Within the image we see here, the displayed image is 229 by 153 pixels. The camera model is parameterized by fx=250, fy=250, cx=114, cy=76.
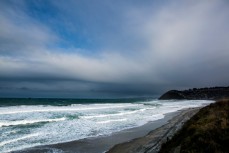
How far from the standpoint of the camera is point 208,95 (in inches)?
5969

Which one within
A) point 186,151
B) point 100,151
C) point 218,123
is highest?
point 218,123

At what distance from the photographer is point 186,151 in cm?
867

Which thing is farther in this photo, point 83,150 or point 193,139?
point 83,150

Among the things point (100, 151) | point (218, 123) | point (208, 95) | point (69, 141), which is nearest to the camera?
point (218, 123)

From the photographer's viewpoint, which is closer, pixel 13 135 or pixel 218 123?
pixel 218 123

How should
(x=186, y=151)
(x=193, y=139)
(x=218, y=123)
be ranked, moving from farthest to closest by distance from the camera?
(x=218, y=123) → (x=193, y=139) → (x=186, y=151)

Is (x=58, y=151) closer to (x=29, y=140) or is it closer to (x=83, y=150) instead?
(x=83, y=150)

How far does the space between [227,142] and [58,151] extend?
9.61 m

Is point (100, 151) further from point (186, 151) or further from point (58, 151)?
point (186, 151)

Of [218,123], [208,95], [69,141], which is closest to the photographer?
[218,123]

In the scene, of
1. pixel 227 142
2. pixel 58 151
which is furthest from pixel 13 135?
pixel 227 142

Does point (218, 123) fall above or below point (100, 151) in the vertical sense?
above

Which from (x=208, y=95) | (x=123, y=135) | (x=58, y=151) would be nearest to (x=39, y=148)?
(x=58, y=151)

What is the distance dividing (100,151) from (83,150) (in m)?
1.10
